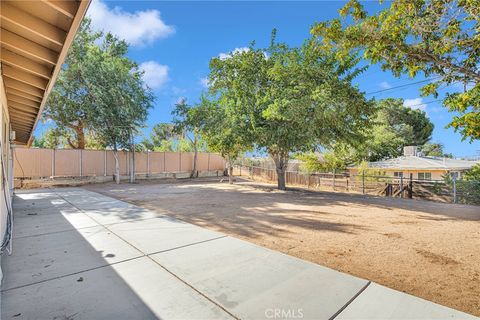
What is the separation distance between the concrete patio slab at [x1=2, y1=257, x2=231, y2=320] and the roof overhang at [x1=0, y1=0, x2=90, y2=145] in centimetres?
255

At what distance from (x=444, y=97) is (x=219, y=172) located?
19380mm

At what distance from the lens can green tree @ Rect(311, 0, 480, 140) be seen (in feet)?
15.5

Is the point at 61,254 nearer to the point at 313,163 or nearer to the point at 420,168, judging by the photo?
the point at 313,163

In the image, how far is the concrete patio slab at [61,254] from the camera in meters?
2.89

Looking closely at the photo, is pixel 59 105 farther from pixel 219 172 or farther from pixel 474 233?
pixel 474 233

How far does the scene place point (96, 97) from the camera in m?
14.8

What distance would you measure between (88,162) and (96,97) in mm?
4404

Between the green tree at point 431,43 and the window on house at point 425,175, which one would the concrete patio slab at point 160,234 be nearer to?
the green tree at point 431,43

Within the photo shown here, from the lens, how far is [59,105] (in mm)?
14797

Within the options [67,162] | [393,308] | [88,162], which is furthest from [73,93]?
[393,308]

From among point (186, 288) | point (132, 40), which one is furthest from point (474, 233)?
point (132, 40)

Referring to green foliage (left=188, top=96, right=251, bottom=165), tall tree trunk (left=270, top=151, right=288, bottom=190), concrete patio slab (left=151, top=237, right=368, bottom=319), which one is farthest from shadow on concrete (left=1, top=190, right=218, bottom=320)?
tall tree trunk (left=270, top=151, right=288, bottom=190)

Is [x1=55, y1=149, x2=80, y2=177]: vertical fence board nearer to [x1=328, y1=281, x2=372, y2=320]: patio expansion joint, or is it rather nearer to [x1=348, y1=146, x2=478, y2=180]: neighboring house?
[x1=328, y1=281, x2=372, y2=320]: patio expansion joint

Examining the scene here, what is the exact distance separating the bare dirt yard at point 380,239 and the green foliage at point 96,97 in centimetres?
1035
